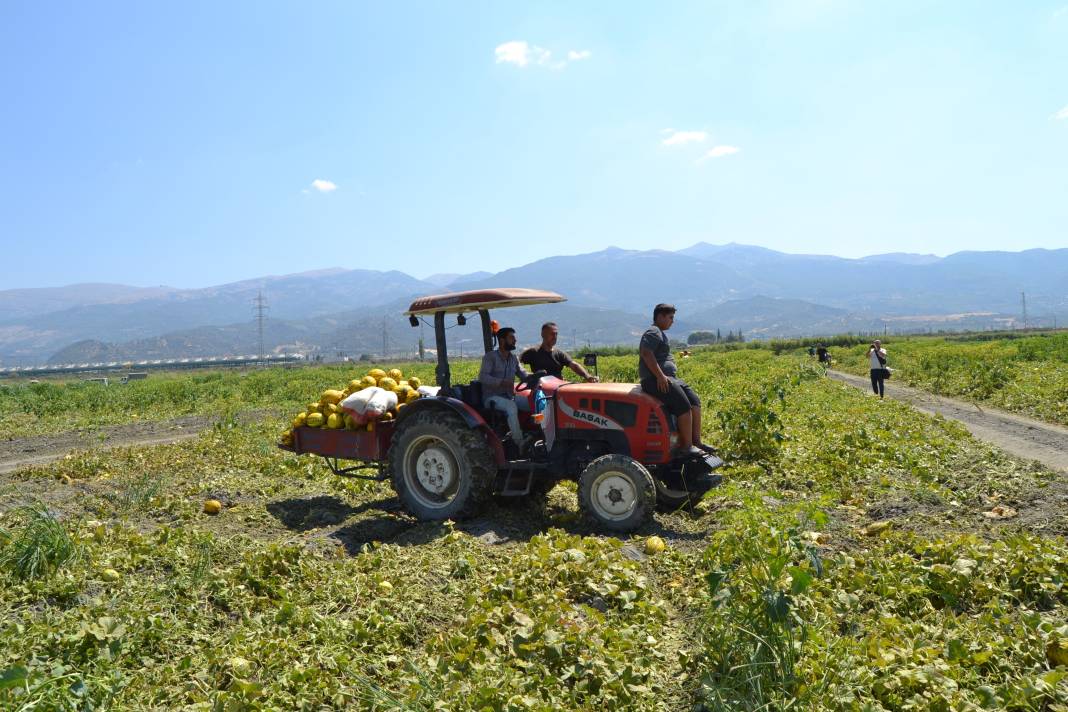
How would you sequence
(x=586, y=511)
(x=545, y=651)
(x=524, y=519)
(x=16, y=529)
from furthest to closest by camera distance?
(x=524, y=519) → (x=586, y=511) → (x=16, y=529) → (x=545, y=651)

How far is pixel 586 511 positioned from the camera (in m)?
6.80

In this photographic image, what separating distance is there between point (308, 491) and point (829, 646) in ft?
23.7

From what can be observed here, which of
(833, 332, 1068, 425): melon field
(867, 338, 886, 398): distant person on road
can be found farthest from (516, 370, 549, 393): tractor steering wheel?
(867, 338, 886, 398): distant person on road

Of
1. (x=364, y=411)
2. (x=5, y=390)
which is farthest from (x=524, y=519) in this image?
(x=5, y=390)

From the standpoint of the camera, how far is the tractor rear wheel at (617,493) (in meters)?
6.49

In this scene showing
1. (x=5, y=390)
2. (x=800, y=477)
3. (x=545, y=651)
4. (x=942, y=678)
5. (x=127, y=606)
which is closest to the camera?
(x=942, y=678)

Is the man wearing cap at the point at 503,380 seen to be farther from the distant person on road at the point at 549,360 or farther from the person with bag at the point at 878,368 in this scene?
the person with bag at the point at 878,368

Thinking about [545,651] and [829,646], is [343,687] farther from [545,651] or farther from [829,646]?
[829,646]

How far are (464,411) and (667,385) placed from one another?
2.11 meters

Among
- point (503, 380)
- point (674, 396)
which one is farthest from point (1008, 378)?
point (503, 380)

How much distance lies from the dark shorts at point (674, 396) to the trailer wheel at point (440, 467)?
5.90 feet

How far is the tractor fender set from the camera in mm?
7125

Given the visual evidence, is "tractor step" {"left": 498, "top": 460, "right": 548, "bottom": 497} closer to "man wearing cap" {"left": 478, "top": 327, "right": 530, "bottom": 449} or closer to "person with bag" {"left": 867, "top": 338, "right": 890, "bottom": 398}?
"man wearing cap" {"left": 478, "top": 327, "right": 530, "bottom": 449}

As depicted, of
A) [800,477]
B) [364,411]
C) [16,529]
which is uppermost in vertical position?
[364,411]
